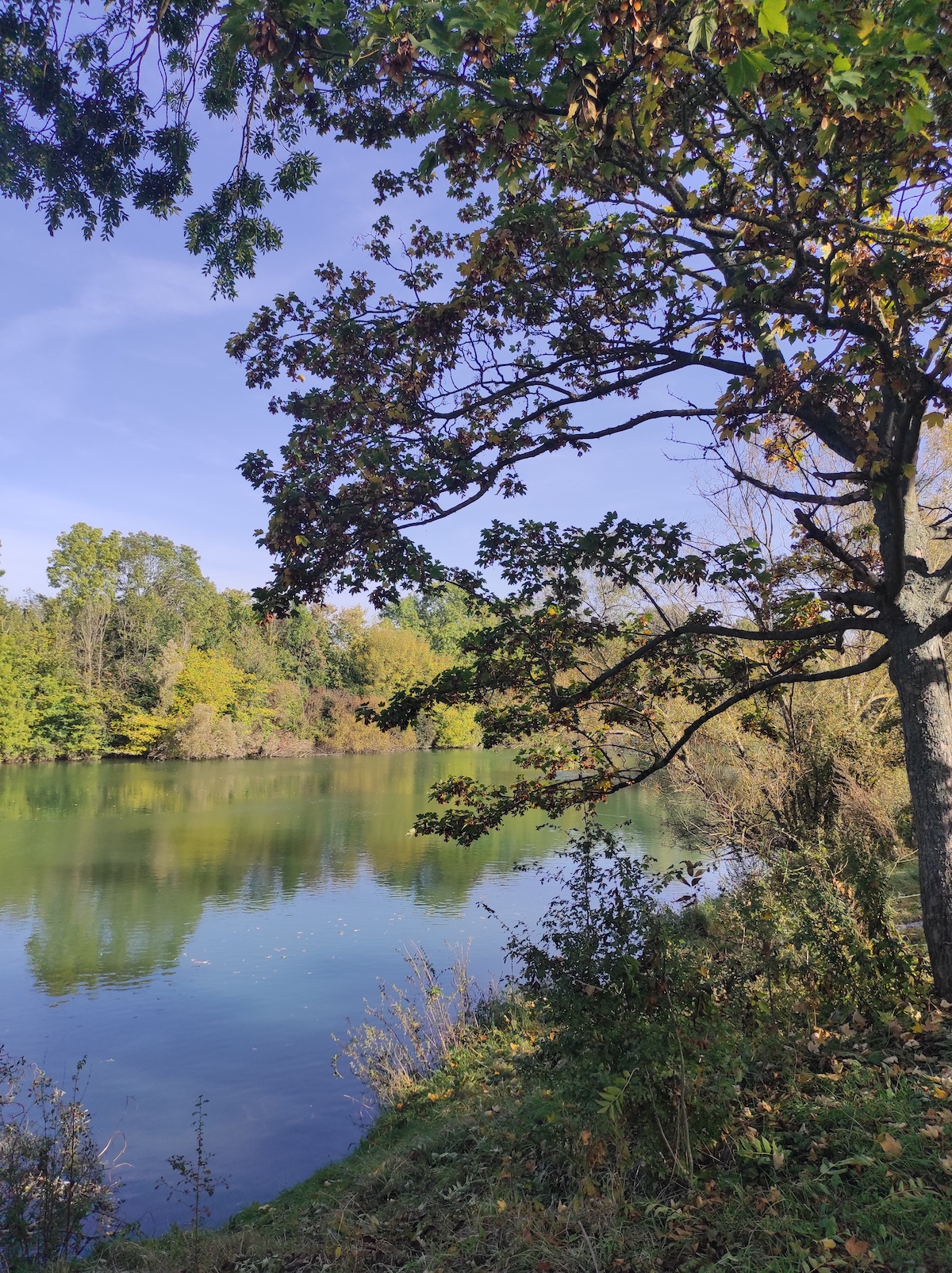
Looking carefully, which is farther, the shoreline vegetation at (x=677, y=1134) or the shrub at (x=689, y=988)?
the shrub at (x=689, y=988)

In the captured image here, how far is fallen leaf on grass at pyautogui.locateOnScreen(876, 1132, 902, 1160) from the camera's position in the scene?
118 inches

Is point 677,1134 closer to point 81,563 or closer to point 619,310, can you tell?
point 619,310

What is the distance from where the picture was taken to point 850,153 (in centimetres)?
359

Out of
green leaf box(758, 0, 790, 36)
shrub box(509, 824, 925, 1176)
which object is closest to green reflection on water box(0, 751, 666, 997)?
shrub box(509, 824, 925, 1176)

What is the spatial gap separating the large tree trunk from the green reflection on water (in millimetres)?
9996

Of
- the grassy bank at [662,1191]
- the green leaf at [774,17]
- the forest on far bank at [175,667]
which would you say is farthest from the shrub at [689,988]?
the forest on far bank at [175,667]

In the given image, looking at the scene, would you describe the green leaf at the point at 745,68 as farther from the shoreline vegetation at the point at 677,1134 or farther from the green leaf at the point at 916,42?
the shoreline vegetation at the point at 677,1134

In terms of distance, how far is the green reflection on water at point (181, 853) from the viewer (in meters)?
Answer: 12.3

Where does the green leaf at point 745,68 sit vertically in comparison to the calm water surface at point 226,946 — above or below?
above

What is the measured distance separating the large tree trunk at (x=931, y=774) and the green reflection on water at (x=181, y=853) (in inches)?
394

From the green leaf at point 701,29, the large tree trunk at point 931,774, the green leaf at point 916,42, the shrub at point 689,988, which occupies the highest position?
the green leaf at point 916,42

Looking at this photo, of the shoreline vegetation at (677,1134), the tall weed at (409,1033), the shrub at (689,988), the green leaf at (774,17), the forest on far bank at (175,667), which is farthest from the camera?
the forest on far bank at (175,667)

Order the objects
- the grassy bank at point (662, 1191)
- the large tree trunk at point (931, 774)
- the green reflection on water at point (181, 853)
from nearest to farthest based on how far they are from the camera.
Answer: the grassy bank at point (662, 1191) < the large tree trunk at point (931, 774) < the green reflection on water at point (181, 853)

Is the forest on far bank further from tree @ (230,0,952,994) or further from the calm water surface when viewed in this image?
tree @ (230,0,952,994)
